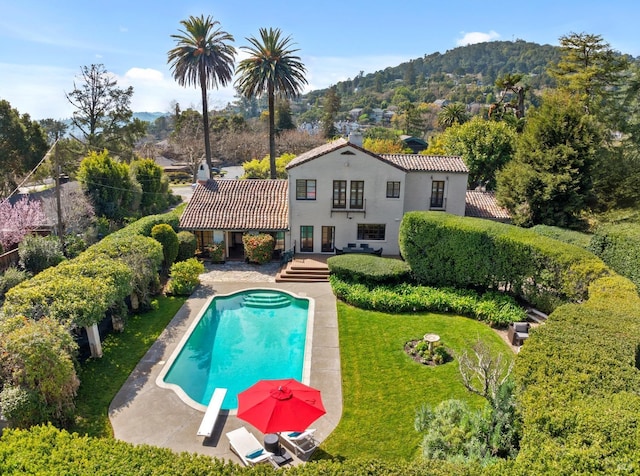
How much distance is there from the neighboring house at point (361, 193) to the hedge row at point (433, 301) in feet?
21.2

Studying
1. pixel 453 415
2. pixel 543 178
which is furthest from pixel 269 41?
pixel 453 415

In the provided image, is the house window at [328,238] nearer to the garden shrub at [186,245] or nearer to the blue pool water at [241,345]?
the blue pool water at [241,345]

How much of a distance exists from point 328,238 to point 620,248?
1642 centimetres

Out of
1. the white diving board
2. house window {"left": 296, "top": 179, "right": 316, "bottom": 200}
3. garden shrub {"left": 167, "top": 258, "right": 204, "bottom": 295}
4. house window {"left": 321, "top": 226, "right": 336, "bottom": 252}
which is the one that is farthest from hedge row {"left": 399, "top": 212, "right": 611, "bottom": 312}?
the white diving board

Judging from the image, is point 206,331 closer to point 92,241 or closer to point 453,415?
point 453,415

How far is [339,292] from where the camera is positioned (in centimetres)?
2286

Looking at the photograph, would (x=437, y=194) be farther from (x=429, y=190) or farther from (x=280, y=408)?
(x=280, y=408)

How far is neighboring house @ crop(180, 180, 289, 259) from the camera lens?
93.8ft

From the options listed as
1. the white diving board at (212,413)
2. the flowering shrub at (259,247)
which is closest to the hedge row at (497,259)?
the flowering shrub at (259,247)

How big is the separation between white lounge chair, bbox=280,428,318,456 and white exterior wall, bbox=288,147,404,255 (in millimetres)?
17576

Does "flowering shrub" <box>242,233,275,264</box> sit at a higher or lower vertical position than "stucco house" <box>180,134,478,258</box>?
lower

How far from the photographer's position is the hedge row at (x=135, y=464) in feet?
26.1

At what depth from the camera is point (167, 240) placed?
25.7 meters

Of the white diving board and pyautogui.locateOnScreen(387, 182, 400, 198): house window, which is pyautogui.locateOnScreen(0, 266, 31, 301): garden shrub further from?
pyautogui.locateOnScreen(387, 182, 400, 198): house window
